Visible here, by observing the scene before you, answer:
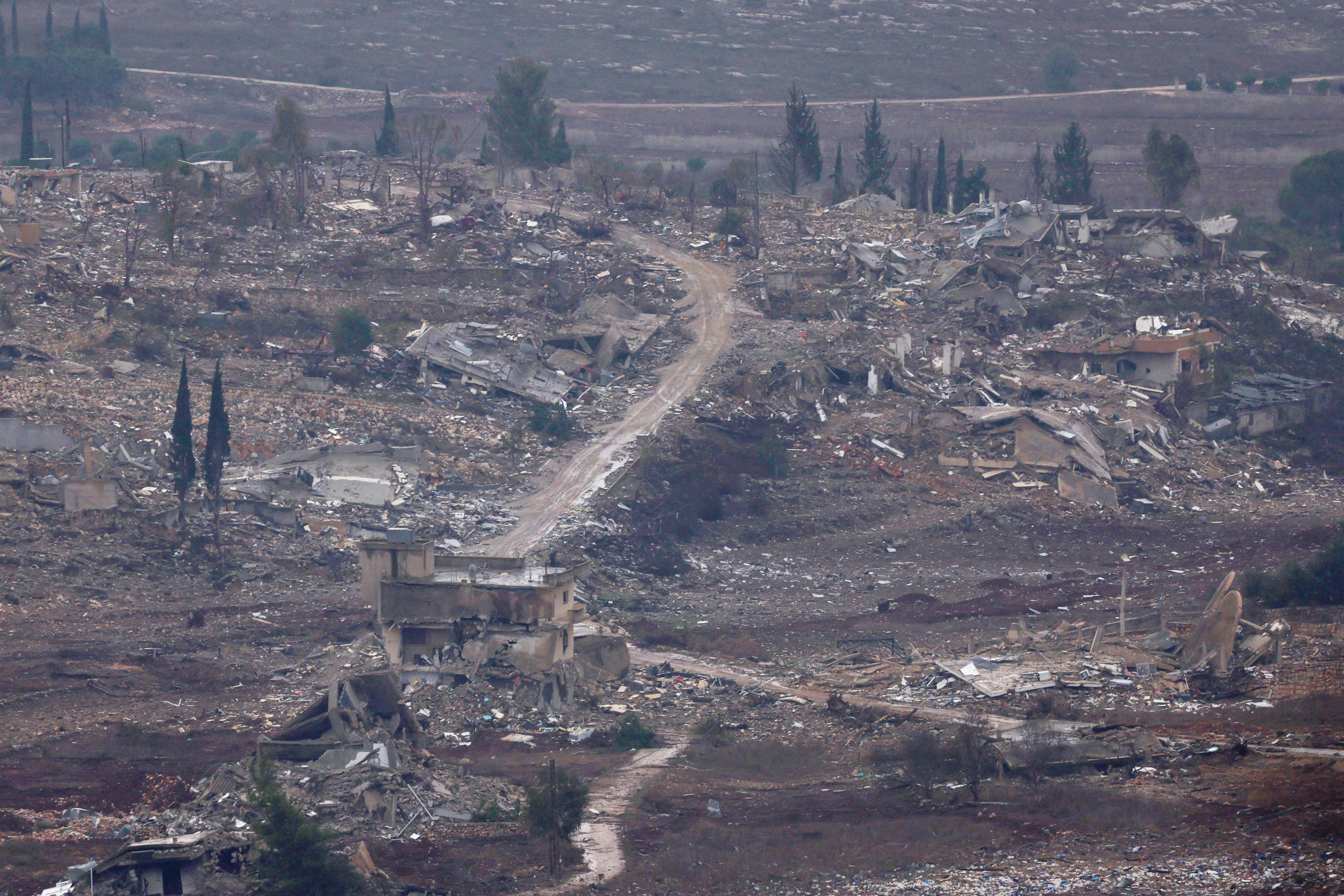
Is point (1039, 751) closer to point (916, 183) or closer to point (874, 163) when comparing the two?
point (916, 183)

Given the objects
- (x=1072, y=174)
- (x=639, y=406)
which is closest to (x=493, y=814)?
(x=639, y=406)

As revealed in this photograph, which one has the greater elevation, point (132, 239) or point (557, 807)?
point (132, 239)

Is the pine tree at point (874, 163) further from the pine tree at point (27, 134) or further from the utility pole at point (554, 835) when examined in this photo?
the utility pole at point (554, 835)

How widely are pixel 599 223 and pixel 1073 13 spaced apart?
6610 centimetres

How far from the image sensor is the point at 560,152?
204 ft

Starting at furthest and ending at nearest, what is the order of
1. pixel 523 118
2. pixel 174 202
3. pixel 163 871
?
pixel 523 118 < pixel 174 202 < pixel 163 871

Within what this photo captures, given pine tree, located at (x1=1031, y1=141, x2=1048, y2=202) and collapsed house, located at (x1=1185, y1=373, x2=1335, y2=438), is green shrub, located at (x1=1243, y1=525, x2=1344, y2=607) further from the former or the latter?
pine tree, located at (x1=1031, y1=141, x2=1048, y2=202)

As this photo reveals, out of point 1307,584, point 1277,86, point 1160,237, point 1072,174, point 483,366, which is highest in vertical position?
point 1277,86

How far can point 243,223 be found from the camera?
158 feet

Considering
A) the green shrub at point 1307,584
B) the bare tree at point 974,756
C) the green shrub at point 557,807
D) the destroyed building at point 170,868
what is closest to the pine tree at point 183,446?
the destroyed building at point 170,868

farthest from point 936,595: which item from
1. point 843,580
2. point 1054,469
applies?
point 1054,469

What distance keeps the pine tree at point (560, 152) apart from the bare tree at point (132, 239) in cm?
1825

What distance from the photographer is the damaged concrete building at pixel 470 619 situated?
24.0 meters

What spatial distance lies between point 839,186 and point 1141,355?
787 inches
